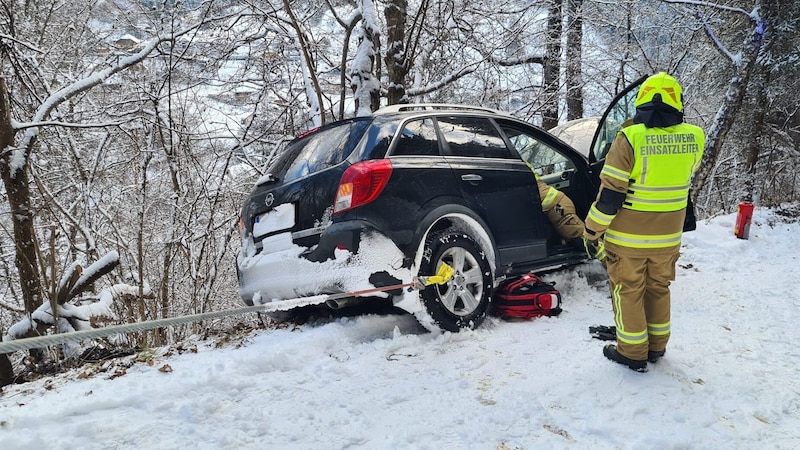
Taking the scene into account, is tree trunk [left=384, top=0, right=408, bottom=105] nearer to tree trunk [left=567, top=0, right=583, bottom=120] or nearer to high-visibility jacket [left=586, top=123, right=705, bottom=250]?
high-visibility jacket [left=586, top=123, right=705, bottom=250]

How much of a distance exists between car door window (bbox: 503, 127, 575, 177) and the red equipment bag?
1.38 m

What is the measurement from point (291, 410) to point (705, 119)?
19159mm

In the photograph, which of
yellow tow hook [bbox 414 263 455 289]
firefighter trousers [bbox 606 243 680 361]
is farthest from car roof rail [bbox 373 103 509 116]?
firefighter trousers [bbox 606 243 680 361]

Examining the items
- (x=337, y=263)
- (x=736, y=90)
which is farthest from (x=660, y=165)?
(x=736, y=90)

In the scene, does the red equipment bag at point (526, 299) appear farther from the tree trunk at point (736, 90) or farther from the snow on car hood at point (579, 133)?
the tree trunk at point (736, 90)

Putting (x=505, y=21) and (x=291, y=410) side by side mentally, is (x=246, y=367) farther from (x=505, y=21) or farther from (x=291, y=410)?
(x=505, y=21)

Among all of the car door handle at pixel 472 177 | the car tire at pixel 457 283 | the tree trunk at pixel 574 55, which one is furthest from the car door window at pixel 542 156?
the tree trunk at pixel 574 55

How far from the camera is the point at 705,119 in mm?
17094

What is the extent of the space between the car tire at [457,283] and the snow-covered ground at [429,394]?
0.15 m

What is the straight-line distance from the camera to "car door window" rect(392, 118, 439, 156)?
370 centimetres

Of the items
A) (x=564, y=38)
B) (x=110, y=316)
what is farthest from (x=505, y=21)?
(x=110, y=316)

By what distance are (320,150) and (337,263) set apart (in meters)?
1.02

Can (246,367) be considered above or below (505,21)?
below

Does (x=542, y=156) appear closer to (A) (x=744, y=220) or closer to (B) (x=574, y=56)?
(A) (x=744, y=220)
